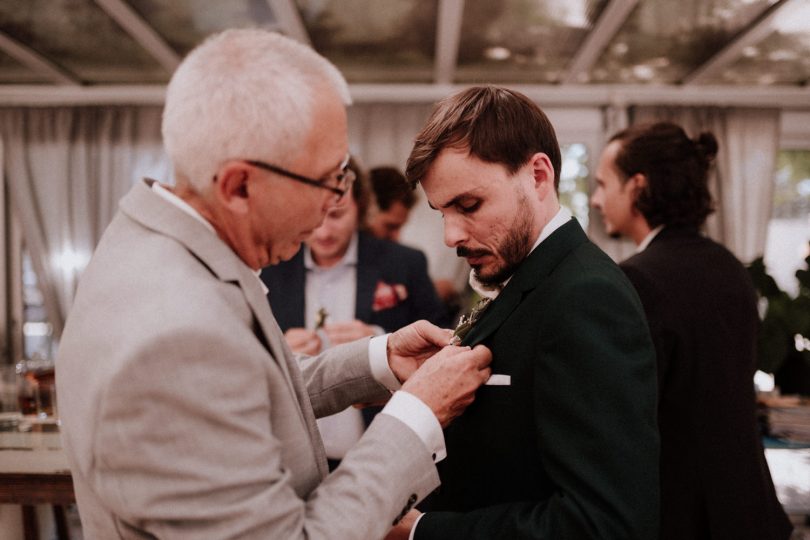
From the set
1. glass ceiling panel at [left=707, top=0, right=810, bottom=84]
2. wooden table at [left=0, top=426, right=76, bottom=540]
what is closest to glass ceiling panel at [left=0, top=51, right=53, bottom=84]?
wooden table at [left=0, top=426, right=76, bottom=540]

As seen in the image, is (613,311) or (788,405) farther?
(788,405)

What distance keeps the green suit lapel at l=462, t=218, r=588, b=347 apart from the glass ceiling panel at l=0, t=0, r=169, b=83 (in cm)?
326

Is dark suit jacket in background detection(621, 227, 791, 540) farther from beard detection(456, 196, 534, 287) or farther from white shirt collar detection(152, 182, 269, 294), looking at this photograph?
white shirt collar detection(152, 182, 269, 294)

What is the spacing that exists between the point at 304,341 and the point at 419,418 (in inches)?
53.0

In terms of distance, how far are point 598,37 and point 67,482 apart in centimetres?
365

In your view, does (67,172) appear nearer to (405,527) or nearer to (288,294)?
(288,294)

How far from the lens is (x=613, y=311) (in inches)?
41.3

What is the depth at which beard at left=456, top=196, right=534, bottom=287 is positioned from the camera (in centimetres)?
122

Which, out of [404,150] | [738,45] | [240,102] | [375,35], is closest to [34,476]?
[240,102]

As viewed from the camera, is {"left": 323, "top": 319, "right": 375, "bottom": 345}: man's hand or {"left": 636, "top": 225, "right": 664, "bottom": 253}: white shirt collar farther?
{"left": 323, "top": 319, "right": 375, "bottom": 345}: man's hand

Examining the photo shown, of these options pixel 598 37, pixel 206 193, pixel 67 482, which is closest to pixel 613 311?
pixel 206 193

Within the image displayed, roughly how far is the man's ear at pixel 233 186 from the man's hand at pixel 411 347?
60cm


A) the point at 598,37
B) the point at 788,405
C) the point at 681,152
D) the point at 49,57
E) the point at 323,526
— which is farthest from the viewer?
the point at 49,57

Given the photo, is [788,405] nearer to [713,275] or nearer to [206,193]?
[713,275]
